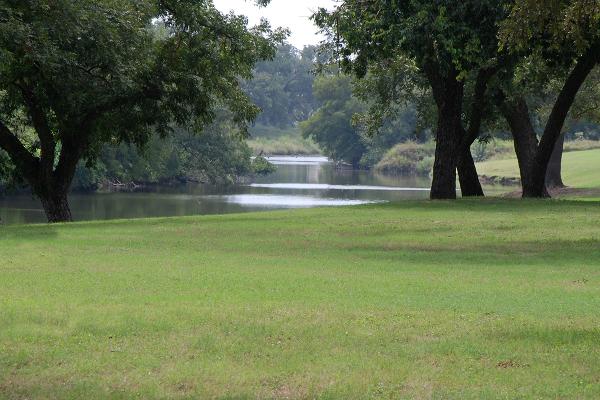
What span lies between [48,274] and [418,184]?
222ft

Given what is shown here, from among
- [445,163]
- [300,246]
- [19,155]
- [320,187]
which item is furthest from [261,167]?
[300,246]

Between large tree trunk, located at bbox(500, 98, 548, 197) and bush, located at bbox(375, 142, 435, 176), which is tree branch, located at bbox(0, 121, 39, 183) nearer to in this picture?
large tree trunk, located at bbox(500, 98, 548, 197)

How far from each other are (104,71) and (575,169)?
156ft

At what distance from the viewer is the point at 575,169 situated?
6731cm

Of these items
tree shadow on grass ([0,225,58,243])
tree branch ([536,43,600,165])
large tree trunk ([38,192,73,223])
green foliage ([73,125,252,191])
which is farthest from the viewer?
green foliage ([73,125,252,191])

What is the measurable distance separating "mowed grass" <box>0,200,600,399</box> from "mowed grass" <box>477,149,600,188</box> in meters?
38.7

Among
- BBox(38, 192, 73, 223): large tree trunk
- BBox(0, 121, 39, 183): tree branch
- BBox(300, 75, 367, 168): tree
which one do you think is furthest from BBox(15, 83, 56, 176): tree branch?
BBox(300, 75, 367, 168): tree

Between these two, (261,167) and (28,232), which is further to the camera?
(261,167)

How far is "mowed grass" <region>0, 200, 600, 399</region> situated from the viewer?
29.6 feet

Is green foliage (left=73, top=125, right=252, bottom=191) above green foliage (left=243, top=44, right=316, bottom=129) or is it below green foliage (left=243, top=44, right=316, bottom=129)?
below

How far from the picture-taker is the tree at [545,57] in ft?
62.1

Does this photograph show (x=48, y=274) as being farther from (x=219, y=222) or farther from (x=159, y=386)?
(x=219, y=222)

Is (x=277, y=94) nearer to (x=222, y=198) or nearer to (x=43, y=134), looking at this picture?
(x=222, y=198)

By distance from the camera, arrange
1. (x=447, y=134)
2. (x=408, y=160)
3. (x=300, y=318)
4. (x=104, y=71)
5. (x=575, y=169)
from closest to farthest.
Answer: (x=300, y=318)
(x=104, y=71)
(x=447, y=134)
(x=575, y=169)
(x=408, y=160)
